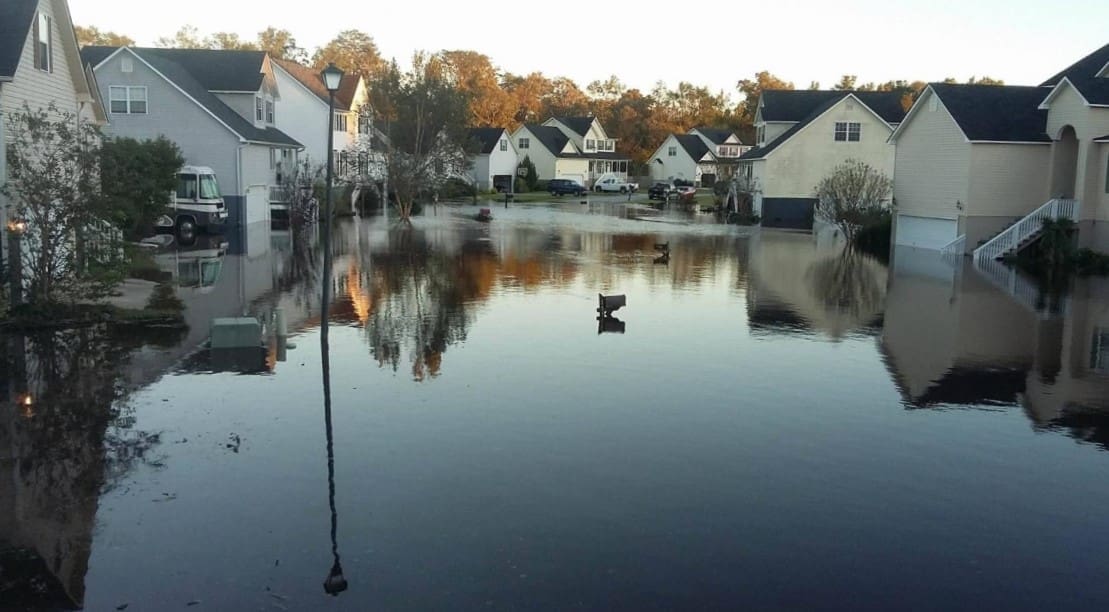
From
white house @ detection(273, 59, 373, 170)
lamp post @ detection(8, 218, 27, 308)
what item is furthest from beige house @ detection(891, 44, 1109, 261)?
white house @ detection(273, 59, 373, 170)

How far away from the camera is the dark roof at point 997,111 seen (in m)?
37.1

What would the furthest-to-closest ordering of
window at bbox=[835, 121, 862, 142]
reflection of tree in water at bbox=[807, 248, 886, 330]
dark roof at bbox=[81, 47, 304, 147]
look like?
window at bbox=[835, 121, 862, 142]
dark roof at bbox=[81, 47, 304, 147]
reflection of tree in water at bbox=[807, 248, 886, 330]

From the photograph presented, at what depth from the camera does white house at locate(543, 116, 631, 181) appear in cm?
10919

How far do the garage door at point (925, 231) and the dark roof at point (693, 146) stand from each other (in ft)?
213

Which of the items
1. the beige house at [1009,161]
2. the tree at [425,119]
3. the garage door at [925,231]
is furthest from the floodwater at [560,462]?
the tree at [425,119]

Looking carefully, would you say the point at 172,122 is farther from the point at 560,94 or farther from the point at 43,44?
the point at 560,94

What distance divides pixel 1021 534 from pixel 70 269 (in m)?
16.6

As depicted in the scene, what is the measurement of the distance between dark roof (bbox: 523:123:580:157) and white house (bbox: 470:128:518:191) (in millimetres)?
7793

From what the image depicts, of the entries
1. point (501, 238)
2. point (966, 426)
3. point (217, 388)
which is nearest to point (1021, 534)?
point (966, 426)

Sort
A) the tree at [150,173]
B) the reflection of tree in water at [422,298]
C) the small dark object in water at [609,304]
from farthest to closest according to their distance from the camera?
the tree at [150,173], the small dark object in water at [609,304], the reflection of tree in water at [422,298]

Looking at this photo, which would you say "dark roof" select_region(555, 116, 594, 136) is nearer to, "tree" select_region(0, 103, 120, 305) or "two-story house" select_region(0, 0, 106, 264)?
"two-story house" select_region(0, 0, 106, 264)

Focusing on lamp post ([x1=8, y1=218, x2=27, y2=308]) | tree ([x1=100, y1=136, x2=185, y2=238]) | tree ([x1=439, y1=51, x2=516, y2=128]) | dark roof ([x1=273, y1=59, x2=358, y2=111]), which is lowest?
lamp post ([x1=8, y1=218, x2=27, y2=308])

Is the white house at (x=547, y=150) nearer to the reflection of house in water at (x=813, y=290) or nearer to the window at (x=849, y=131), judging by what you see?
the window at (x=849, y=131)

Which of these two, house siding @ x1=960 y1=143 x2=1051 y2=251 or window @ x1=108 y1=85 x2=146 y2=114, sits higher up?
window @ x1=108 y1=85 x2=146 y2=114
